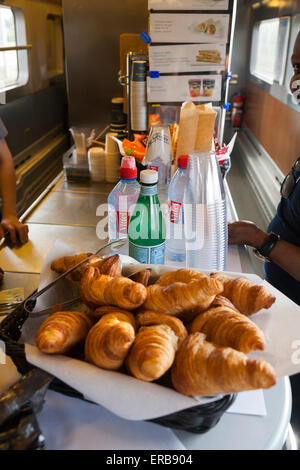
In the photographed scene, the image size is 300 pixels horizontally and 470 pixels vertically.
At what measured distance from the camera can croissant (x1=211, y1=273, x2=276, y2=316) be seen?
0.69 m

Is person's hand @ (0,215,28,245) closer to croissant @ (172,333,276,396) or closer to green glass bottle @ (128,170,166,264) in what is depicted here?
green glass bottle @ (128,170,166,264)

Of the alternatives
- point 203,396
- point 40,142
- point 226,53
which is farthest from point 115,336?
point 40,142

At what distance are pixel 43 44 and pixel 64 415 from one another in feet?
16.0

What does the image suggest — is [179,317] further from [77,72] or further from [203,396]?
[77,72]

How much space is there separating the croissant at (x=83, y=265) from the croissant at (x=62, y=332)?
124 mm

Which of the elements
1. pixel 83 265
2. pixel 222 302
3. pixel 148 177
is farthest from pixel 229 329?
pixel 148 177

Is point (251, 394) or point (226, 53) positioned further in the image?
point (226, 53)

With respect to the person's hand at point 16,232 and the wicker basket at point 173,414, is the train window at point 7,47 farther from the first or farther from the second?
the wicker basket at point 173,414

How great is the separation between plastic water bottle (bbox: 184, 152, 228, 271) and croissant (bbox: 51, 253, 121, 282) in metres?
0.32

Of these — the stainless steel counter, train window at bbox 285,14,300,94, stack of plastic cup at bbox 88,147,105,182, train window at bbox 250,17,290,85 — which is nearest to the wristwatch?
the stainless steel counter

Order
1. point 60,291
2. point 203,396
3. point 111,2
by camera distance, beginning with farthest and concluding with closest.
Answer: point 111,2 → point 60,291 → point 203,396

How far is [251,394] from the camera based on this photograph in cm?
70

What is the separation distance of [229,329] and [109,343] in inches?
7.7

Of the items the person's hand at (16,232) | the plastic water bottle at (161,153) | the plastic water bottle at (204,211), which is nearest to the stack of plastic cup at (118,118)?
the plastic water bottle at (161,153)
